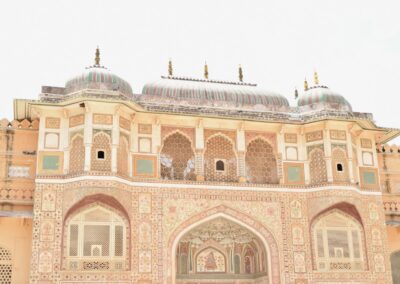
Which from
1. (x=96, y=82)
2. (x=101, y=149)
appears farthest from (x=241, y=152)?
(x=96, y=82)

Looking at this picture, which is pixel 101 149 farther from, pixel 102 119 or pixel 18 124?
pixel 18 124

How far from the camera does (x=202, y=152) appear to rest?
61.5 ft

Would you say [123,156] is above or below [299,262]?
→ above

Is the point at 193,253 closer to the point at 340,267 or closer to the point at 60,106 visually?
the point at 340,267

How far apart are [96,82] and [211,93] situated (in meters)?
3.85

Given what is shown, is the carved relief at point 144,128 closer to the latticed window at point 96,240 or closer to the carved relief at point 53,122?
the carved relief at point 53,122

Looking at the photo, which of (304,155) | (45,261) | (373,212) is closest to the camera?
(45,261)

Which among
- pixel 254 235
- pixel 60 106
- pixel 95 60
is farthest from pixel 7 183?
pixel 254 235

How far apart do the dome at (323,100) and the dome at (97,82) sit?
584 cm

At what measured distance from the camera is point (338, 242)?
18.7 metres

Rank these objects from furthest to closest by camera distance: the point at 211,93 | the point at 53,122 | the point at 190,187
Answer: the point at 211,93 → the point at 190,187 → the point at 53,122

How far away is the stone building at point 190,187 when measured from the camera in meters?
17.0

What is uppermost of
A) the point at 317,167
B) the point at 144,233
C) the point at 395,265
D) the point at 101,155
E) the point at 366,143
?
the point at 366,143

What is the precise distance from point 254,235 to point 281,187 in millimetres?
1710
